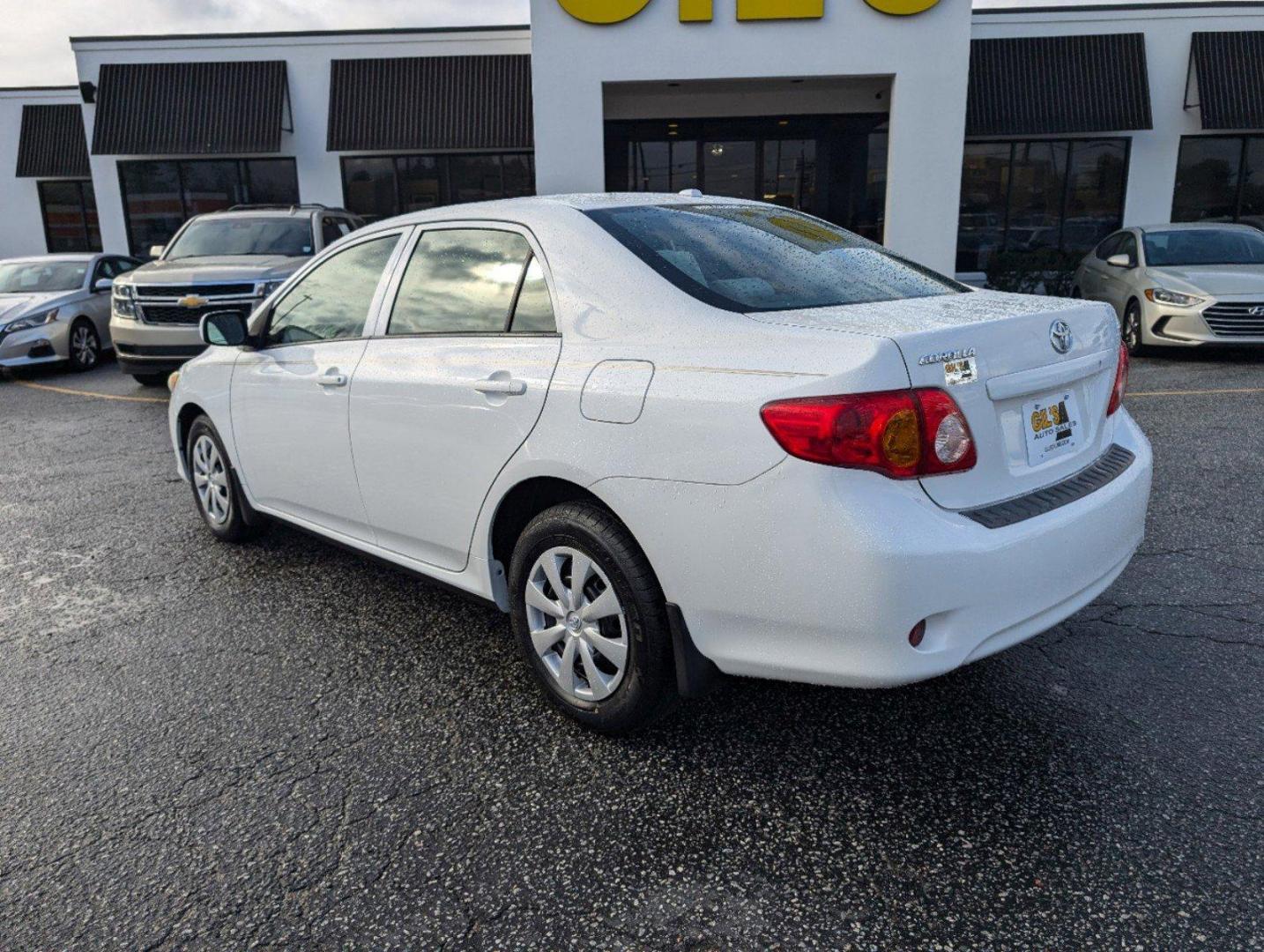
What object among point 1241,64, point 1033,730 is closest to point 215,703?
point 1033,730

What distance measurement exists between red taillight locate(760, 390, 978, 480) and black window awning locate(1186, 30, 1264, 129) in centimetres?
1815

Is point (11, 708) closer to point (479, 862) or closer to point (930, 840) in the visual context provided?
point (479, 862)

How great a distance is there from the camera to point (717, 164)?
1942 centimetres

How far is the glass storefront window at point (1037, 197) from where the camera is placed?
717 inches

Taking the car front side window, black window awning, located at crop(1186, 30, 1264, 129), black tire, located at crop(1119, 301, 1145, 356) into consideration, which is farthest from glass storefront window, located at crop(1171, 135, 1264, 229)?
the car front side window

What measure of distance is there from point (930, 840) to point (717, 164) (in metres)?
18.4

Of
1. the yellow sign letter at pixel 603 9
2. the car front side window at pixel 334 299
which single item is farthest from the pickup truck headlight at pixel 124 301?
the yellow sign letter at pixel 603 9

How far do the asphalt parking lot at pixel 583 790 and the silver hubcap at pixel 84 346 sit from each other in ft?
31.3

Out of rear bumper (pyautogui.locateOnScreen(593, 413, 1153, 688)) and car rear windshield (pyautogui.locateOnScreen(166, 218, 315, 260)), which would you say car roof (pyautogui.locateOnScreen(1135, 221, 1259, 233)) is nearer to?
car rear windshield (pyautogui.locateOnScreen(166, 218, 315, 260))

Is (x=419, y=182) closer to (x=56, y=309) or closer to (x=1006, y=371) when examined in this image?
(x=56, y=309)

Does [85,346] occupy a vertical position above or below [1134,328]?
below

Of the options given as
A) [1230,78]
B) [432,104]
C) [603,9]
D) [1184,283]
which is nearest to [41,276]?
[432,104]

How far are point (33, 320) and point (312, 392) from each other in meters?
10.2

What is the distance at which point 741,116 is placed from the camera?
18.5 m
